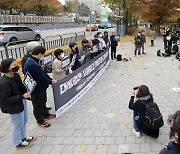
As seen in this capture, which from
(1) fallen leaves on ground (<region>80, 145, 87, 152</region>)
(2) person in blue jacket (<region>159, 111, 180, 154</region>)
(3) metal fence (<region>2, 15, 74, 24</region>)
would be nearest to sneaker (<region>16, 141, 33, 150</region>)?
(1) fallen leaves on ground (<region>80, 145, 87, 152</region>)

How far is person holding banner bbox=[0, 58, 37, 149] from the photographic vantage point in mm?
3799

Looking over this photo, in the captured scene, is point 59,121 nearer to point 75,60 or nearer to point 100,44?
Result: point 75,60

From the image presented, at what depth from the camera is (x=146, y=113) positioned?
4.31 meters

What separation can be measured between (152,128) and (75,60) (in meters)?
3.99

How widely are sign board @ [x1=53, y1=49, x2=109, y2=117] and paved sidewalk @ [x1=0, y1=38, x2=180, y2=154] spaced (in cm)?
20

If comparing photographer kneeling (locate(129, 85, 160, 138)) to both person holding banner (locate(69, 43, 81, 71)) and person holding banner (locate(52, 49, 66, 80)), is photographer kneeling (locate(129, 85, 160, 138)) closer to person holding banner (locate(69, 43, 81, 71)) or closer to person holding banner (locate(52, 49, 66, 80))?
person holding banner (locate(52, 49, 66, 80))

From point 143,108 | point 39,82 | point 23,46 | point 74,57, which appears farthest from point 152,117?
point 23,46

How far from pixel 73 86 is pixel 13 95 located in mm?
2562

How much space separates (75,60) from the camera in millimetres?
7594

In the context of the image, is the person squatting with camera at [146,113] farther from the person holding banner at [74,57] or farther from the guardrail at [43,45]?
the guardrail at [43,45]

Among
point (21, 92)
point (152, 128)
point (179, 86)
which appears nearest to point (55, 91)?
point (21, 92)

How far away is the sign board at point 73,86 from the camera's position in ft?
18.0

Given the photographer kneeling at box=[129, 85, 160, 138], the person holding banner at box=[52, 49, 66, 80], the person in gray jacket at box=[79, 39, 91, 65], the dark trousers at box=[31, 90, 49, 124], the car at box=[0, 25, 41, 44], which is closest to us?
the photographer kneeling at box=[129, 85, 160, 138]

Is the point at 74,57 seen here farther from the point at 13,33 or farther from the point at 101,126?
the point at 13,33
